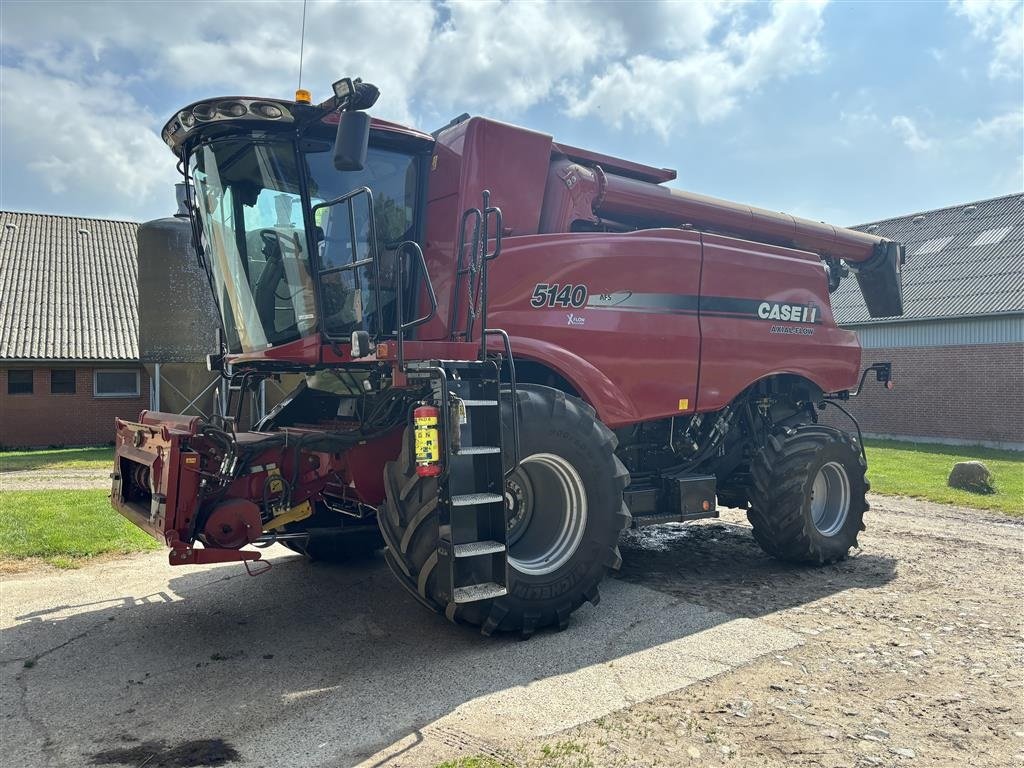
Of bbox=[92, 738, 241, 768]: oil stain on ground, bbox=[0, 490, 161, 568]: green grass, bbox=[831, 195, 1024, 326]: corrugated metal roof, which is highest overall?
bbox=[831, 195, 1024, 326]: corrugated metal roof

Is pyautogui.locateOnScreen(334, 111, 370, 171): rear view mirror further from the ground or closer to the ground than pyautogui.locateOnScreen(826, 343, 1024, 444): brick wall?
further from the ground

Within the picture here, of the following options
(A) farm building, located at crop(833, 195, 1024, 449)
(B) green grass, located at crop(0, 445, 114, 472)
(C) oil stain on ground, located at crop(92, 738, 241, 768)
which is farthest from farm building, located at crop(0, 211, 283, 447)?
(A) farm building, located at crop(833, 195, 1024, 449)

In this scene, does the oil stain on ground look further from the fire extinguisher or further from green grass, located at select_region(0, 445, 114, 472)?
green grass, located at select_region(0, 445, 114, 472)

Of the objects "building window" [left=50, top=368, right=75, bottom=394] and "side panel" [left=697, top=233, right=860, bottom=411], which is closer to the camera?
"side panel" [left=697, top=233, right=860, bottom=411]

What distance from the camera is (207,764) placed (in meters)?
3.27

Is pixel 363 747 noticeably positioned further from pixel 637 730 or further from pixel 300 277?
pixel 300 277

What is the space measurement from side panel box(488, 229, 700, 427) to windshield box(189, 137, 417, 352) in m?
0.82

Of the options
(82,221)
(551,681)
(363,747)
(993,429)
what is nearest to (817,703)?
(551,681)

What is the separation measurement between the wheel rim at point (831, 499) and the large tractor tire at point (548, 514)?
279cm

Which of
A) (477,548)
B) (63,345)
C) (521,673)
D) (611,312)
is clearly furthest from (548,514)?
(63,345)

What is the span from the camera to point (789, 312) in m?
7.13

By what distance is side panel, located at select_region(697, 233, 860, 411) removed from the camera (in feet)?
21.3

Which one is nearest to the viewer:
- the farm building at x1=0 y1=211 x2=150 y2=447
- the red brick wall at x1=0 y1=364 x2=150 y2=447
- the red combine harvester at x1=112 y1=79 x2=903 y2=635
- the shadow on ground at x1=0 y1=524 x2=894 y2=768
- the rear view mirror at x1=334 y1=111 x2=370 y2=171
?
the shadow on ground at x1=0 y1=524 x2=894 y2=768

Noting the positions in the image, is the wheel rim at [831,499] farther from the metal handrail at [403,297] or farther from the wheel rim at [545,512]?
the metal handrail at [403,297]
